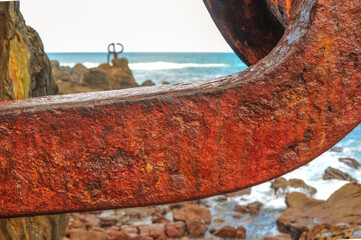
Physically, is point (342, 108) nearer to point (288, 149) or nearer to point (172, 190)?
point (288, 149)

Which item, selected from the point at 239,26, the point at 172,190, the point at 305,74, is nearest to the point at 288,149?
the point at 305,74

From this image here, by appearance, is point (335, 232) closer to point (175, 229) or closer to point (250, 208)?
point (175, 229)

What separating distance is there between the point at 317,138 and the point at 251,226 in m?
5.10

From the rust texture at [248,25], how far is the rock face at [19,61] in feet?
4.17

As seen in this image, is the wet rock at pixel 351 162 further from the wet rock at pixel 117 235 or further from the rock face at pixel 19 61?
the rock face at pixel 19 61

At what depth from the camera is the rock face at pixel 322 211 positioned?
4.56 m

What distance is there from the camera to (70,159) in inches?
35.7

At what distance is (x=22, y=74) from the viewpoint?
276cm

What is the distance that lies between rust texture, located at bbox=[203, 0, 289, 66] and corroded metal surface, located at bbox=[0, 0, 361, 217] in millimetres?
747

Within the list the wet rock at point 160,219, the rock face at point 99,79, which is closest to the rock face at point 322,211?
the wet rock at point 160,219

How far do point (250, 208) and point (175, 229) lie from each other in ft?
5.46

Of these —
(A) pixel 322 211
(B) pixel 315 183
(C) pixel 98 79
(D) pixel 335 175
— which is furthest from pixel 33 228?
(C) pixel 98 79

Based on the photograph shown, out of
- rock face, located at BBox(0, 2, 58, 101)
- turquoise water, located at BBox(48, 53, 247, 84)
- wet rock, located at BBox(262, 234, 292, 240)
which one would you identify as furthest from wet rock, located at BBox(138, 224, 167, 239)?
turquoise water, located at BBox(48, 53, 247, 84)

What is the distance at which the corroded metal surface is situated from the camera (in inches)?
35.3
